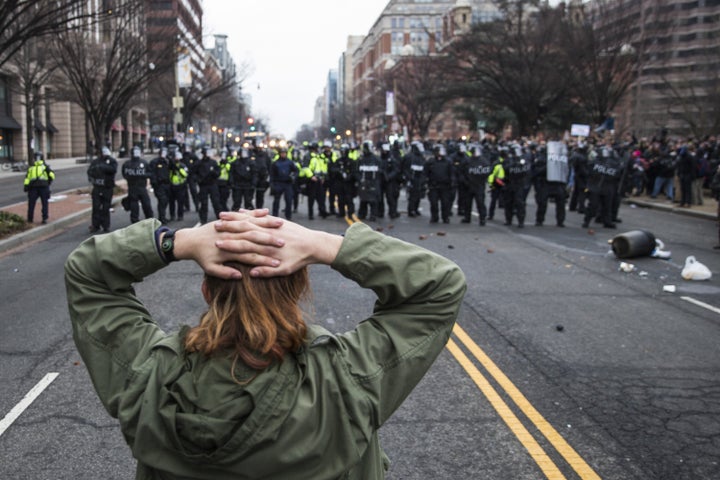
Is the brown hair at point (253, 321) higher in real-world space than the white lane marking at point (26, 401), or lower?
higher

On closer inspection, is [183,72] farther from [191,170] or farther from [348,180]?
[348,180]

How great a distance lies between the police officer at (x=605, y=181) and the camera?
16.4 metres

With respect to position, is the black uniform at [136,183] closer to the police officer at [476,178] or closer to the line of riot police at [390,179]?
the line of riot police at [390,179]

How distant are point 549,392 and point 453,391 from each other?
2.43 feet

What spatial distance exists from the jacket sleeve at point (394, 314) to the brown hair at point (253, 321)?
0.48ft

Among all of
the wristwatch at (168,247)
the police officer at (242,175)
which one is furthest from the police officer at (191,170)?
the wristwatch at (168,247)

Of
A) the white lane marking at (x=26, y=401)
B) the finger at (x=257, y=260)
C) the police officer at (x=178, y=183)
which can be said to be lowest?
the white lane marking at (x=26, y=401)

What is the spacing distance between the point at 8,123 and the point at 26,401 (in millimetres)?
50277

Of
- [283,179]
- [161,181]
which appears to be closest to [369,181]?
[283,179]

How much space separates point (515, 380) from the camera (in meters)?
5.72

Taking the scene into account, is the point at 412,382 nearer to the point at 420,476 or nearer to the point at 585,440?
the point at 420,476

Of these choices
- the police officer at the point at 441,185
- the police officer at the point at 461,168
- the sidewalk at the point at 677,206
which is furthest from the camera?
the sidewalk at the point at 677,206

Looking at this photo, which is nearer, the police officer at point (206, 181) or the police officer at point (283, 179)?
the police officer at point (206, 181)

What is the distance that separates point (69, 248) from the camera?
13477 mm
